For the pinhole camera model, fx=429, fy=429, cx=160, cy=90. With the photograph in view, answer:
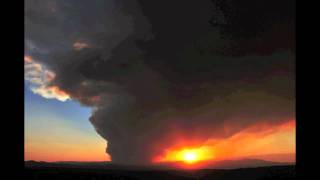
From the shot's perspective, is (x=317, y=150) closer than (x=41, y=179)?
Yes

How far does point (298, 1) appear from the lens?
5004mm

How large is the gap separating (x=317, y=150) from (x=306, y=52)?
1107mm

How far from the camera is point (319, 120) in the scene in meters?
4.77
